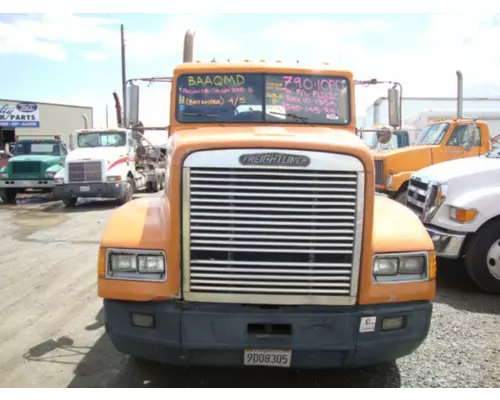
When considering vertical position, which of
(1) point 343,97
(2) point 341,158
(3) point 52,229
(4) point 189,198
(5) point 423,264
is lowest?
(3) point 52,229

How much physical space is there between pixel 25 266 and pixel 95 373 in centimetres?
386

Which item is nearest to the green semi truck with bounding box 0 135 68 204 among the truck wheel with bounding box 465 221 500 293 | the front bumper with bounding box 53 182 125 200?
the front bumper with bounding box 53 182 125 200

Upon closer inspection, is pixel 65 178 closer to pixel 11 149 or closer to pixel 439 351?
pixel 11 149

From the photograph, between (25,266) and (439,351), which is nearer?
(439,351)

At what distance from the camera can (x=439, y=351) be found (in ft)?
13.2

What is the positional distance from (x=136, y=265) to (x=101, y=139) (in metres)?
12.3

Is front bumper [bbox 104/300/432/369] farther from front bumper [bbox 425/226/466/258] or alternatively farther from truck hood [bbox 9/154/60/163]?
truck hood [bbox 9/154/60/163]

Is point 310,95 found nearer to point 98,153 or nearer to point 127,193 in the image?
point 127,193

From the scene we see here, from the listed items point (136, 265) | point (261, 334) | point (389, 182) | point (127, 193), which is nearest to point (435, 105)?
point (389, 182)

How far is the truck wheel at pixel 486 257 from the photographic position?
17.8 ft

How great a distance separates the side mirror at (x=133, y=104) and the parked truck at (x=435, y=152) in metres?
6.08

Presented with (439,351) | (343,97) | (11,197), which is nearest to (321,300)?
(439,351)

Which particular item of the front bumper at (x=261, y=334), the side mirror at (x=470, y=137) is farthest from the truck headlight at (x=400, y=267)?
the side mirror at (x=470, y=137)

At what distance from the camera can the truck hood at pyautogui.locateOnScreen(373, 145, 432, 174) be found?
9805 mm
